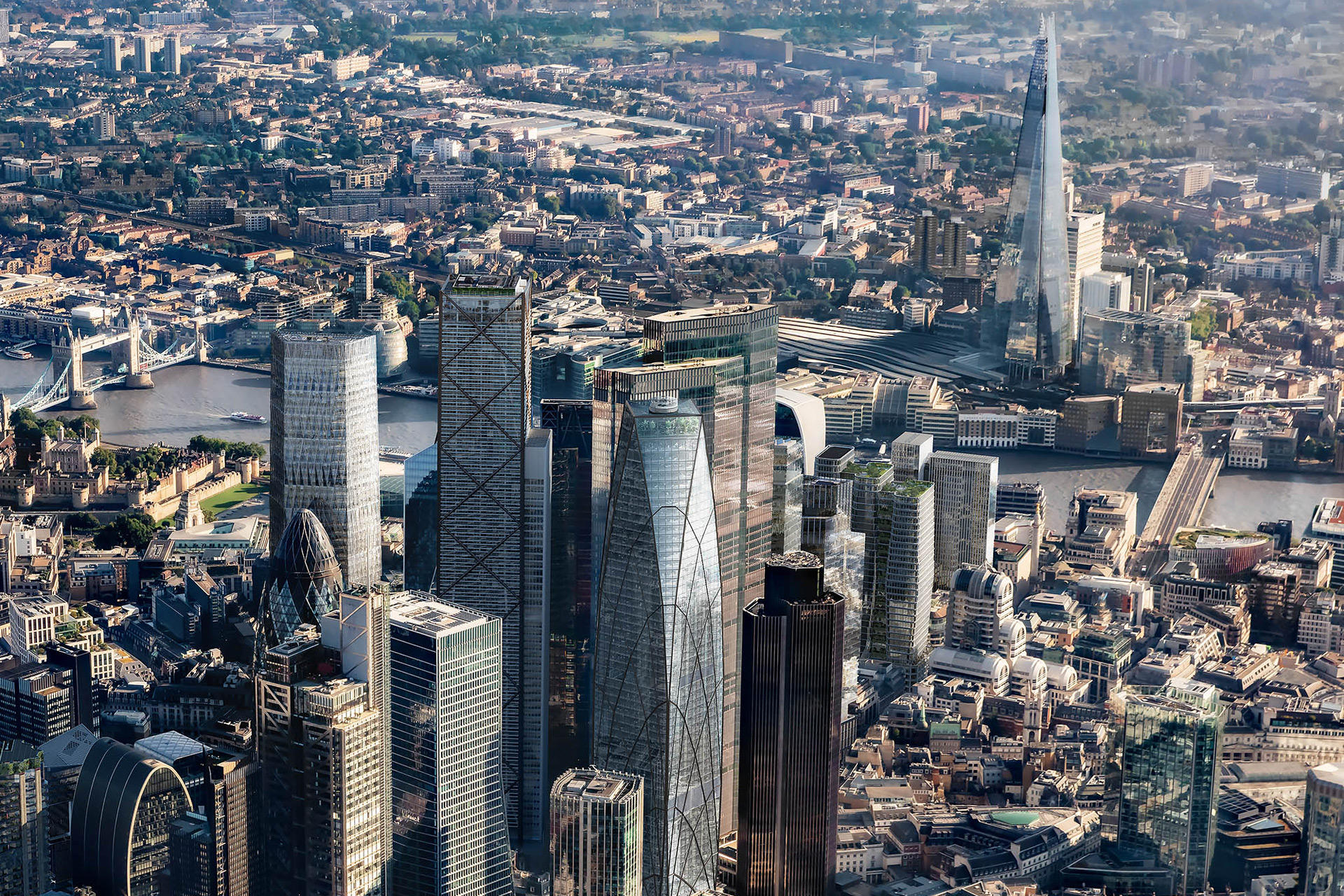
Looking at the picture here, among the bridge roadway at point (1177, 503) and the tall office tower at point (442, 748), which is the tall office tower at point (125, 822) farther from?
the bridge roadway at point (1177, 503)

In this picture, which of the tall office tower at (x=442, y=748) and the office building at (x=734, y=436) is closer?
the tall office tower at (x=442, y=748)

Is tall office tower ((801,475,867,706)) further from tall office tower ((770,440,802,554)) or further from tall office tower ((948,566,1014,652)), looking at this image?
tall office tower ((948,566,1014,652))

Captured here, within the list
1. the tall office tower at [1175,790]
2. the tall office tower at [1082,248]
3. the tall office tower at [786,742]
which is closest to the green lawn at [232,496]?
the tall office tower at [1082,248]

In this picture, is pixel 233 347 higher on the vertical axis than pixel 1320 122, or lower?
lower

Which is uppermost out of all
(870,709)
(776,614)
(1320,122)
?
(1320,122)

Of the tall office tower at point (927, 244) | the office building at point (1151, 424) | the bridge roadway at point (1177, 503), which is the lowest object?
the bridge roadway at point (1177, 503)

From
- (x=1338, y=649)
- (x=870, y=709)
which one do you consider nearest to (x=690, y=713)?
(x=870, y=709)

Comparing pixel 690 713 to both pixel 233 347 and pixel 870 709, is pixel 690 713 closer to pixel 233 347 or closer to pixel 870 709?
pixel 870 709

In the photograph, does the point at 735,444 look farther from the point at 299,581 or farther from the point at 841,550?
the point at 299,581
